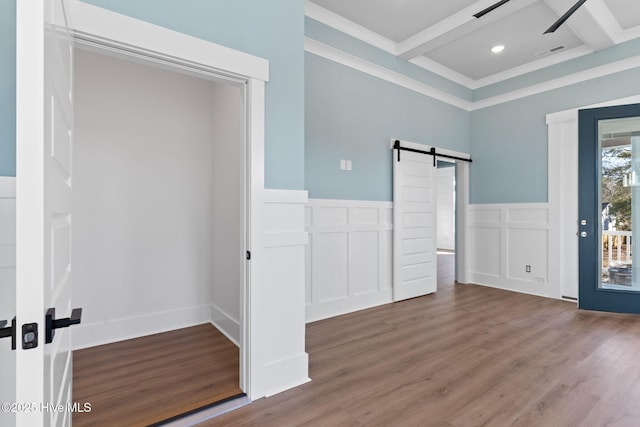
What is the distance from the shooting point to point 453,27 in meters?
3.41

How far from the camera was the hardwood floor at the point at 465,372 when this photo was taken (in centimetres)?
185

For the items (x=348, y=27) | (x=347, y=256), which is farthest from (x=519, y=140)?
(x=347, y=256)

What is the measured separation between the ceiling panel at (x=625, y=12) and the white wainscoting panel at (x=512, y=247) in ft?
7.14

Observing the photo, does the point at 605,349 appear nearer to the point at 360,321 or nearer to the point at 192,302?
the point at 360,321

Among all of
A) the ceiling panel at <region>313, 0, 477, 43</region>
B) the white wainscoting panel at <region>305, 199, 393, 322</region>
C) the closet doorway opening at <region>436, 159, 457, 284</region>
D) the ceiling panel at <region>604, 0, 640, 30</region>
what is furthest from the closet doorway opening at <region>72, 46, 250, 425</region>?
the closet doorway opening at <region>436, 159, 457, 284</region>

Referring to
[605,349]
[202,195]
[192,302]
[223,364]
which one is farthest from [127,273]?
[605,349]

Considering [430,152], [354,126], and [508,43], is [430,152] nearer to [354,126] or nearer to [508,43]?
[354,126]

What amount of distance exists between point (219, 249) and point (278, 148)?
159cm

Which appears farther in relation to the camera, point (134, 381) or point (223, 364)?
point (223, 364)

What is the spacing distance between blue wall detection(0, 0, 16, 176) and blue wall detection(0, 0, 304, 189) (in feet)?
1.76

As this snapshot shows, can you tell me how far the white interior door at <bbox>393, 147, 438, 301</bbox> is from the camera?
4.11 m

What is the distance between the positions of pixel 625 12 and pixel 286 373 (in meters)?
4.83

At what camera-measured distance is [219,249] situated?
3.28 meters

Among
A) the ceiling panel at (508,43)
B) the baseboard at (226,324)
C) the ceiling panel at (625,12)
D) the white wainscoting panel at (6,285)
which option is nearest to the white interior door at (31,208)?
the white wainscoting panel at (6,285)
